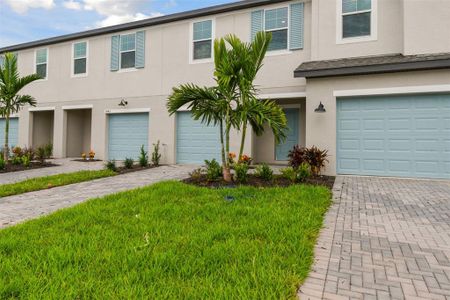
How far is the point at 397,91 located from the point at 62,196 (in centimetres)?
880

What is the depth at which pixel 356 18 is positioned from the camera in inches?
363

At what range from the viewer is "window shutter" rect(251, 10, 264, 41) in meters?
10.8

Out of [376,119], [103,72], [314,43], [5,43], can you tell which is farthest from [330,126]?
[5,43]

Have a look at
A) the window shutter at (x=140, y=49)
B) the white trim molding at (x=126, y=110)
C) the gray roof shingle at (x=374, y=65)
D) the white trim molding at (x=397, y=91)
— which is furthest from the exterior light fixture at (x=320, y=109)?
the window shutter at (x=140, y=49)

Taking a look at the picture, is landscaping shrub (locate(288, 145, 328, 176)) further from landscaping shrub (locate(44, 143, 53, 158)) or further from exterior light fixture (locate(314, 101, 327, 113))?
landscaping shrub (locate(44, 143, 53, 158))

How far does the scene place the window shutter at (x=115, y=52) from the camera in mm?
13296

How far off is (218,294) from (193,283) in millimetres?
289

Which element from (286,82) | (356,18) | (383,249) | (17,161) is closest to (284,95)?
(286,82)

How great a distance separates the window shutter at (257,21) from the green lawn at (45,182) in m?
7.07

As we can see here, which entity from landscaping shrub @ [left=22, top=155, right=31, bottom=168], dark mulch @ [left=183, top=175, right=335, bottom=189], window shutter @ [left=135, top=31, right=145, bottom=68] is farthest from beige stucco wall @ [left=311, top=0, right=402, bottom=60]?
landscaping shrub @ [left=22, top=155, right=31, bottom=168]

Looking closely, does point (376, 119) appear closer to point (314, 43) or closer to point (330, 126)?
point (330, 126)

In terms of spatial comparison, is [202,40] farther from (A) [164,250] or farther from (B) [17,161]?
(A) [164,250]

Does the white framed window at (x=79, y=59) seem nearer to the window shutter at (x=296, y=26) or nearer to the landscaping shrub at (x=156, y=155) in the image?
the landscaping shrub at (x=156, y=155)

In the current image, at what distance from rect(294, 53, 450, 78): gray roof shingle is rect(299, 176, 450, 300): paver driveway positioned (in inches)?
139
